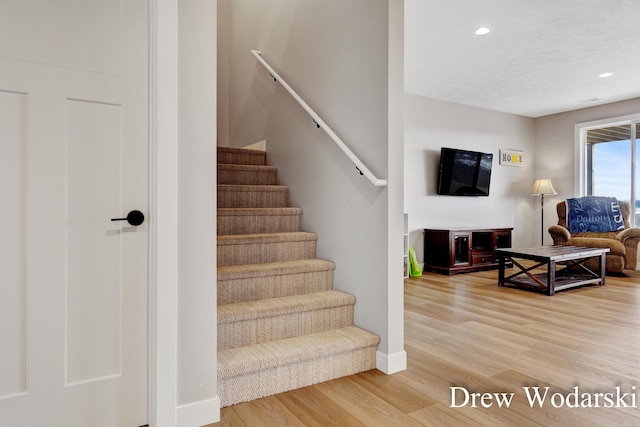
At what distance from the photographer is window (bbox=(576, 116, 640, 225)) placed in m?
6.08

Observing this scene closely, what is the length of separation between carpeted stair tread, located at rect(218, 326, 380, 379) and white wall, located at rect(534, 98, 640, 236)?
6035mm

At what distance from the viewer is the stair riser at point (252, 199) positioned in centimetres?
306

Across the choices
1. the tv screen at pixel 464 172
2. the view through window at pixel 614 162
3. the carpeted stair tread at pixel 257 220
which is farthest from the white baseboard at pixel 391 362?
the view through window at pixel 614 162

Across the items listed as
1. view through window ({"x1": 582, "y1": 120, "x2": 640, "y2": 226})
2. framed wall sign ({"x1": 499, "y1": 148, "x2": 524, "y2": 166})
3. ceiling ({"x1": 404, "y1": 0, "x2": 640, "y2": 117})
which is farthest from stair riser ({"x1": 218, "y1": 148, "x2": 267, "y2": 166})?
view through window ({"x1": 582, "y1": 120, "x2": 640, "y2": 226})

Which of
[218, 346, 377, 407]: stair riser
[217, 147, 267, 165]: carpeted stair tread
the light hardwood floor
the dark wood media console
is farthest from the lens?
the dark wood media console

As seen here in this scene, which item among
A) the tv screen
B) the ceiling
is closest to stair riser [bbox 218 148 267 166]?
the ceiling

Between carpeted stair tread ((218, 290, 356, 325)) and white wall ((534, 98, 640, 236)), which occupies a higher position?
white wall ((534, 98, 640, 236))

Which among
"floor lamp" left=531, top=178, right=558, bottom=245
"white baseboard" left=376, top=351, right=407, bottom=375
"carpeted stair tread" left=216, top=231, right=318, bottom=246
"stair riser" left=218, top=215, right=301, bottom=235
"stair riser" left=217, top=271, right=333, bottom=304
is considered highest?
"floor lamp" left=531, top=178, right=558, bottom=245

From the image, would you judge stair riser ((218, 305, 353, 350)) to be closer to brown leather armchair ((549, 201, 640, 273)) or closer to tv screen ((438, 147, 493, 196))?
tv screen ((438, 147, 493, 196))

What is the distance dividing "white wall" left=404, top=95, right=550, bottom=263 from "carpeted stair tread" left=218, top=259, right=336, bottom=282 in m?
3.33

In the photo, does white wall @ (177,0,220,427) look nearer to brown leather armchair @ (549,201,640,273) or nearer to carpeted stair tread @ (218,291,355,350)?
carpeted stair tread @ (218,291,355,350)

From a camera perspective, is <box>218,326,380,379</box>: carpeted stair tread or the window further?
the window

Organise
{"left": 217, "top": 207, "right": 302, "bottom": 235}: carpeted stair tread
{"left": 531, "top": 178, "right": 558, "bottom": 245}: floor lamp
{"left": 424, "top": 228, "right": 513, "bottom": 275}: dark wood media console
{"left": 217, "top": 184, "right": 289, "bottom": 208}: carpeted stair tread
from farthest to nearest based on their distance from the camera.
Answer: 1. {"left": 531, "top": 178, "right": 558, "bottom": 245}: floor lamp
2. {"left": 424, "top": 228, "right": 513, "bottom": 275}: dark wood media console
3. {"left": 217, "top": 184, "right": 289, "bottom": 208}: carpeted stair tread
4. {"left": 217, "top": 207, "right": 302, "bottom": 235}: carpeted stair tread

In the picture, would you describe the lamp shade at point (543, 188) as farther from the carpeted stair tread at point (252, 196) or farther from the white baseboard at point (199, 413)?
the white baseboard at point (199, 413)
